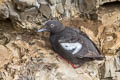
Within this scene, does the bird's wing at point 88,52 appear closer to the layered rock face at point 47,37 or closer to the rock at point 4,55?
the layered rock face at point 47,37

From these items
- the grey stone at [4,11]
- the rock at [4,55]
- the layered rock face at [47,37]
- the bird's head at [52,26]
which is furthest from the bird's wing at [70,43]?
the grey stone at [4,11]

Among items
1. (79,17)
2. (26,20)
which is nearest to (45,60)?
(26,20)

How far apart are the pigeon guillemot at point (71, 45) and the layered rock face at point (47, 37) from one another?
0.15 m

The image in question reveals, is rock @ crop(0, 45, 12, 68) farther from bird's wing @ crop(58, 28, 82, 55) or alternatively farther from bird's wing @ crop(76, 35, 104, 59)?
bird's wing @ crop(76, 35, 104, 59)

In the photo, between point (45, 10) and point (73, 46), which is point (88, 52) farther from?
point (45, 10)

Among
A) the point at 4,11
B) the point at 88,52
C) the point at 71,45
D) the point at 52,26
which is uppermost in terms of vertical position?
the point at 4,11

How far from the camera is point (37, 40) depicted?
3.54m

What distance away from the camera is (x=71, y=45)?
3.10 metres

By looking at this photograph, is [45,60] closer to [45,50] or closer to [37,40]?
[45,50]

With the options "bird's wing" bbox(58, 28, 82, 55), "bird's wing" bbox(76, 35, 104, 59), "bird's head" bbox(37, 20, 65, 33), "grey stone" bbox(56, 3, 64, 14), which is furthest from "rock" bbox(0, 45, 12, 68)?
"grey stone" bbox(56, 3, 64, 14)

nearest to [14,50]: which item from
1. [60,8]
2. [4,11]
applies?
[4,11]

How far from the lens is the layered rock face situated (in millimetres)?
3062

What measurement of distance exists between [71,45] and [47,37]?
739 millimetres

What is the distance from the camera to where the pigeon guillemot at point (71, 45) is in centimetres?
309
